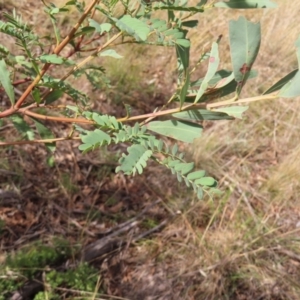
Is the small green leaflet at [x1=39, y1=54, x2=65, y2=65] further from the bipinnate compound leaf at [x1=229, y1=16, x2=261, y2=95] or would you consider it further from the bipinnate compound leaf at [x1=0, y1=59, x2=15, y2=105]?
the bipinnate compound leaf at [x1=229, y1=16, x2=261, y2=95]

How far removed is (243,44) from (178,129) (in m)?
0.19

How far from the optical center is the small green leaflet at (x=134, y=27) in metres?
0.67

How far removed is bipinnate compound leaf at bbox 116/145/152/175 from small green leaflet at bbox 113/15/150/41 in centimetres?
17

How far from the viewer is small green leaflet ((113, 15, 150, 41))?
667mm

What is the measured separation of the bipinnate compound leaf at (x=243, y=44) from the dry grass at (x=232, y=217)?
1334 millimetres

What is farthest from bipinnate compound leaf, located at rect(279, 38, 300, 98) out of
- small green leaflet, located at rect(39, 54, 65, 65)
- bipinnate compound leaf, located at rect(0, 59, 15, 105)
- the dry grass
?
the dry grass

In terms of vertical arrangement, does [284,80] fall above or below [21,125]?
above

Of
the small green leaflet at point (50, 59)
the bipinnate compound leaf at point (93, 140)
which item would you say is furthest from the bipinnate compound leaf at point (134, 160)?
the small green leaflet at point (50, 59)

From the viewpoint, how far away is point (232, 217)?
7.02 ft

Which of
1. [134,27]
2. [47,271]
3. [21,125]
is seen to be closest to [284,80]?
[134,27]

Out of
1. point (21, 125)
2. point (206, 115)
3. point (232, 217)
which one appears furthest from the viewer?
point (232, 217)

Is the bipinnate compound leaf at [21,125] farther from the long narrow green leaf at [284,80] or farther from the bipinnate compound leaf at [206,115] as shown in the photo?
the long narrow green leaf at [284,80]

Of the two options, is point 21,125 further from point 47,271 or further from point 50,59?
point 47,271

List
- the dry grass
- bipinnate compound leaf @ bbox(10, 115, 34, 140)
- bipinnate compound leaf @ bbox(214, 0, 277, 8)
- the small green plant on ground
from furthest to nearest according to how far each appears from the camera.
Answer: the dry grass < the small green plant on ground < bipinnate compound leaf @ bbox(10, 115, 34, 140) < bipinnate compound leaf @ bbox(214, 0, 277, 8)
